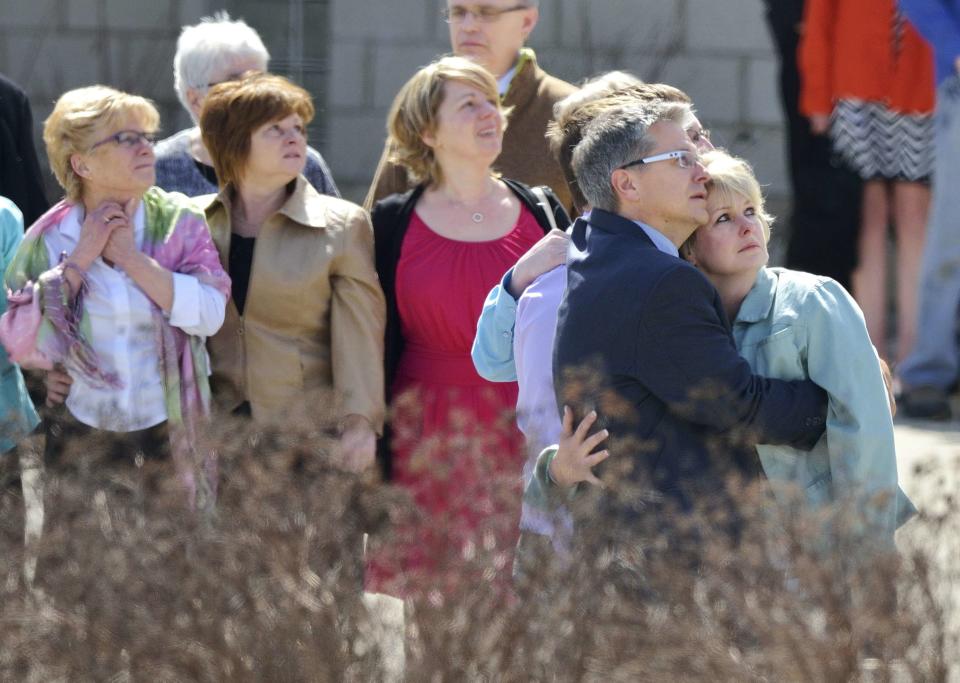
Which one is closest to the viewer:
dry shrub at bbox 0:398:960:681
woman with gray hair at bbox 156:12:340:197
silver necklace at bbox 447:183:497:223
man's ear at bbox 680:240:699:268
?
dry shrub at bbox 0:398:960:681

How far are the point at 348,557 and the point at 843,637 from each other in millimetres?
749

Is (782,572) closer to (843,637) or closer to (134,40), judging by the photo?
(843,637)

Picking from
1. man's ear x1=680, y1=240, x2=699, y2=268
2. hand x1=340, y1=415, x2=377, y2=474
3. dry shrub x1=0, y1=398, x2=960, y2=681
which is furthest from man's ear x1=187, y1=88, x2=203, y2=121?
dry shrub x1=0, y1=398, x2=960, y2=681

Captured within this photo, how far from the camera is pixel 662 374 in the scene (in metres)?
3.27

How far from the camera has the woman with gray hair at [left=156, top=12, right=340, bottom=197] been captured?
5293 millimetres

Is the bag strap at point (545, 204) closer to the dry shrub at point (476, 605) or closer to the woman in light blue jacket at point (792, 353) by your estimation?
the woman in light blue jacket at point (792, 353)

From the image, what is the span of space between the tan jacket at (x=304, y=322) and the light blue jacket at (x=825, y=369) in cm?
132

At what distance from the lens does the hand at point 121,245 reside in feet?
14.6

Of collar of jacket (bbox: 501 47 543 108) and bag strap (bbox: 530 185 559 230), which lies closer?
bag strap (bbox: 530 185 559 230)

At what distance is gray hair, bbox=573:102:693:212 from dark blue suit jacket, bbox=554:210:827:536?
199 mm

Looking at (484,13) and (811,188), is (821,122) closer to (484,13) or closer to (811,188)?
(811,188)

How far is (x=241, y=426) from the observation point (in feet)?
11.0

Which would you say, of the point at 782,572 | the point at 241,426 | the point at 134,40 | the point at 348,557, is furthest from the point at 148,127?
the point at 134,40

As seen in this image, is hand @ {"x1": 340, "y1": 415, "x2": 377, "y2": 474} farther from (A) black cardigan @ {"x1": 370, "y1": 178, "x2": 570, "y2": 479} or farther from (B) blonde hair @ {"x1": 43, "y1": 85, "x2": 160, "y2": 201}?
(B) blonde hair @ {"x1": 43, "y1": 85, "x2": 160, "y2": 201}
